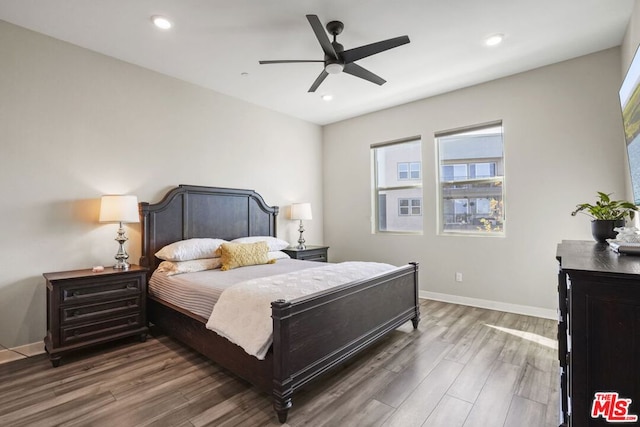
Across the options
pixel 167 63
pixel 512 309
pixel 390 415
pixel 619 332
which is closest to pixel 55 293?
pixel 167 63

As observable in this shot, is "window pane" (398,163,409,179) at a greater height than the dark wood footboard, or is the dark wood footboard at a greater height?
"window pane" (398,163,409,179)

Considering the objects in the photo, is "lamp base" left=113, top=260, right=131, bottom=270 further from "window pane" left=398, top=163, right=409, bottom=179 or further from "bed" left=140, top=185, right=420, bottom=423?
Answer: "window pane" left=398, top=163, right=409, bottom=179

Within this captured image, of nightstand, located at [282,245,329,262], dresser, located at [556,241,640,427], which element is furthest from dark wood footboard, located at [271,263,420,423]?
nightstand, located at [282,245,329,262]

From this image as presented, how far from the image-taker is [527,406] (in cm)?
197

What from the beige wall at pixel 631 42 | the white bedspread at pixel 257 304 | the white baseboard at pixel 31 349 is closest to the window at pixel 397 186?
the beige wall at pixel 631 42

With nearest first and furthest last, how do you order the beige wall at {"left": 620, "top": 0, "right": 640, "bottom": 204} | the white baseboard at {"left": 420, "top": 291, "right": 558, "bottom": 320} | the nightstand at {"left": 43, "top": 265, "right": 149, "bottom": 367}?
1. the beige wall at {"left": 620, "top": 0, "right": 640, "bottom": 204}
2. the nightstand at {"left": 43, "top": 265, "right": 149, "bottom": 367}
3. the white baseboard at {"left": 420, "top": 291, "right": 558, "bottom": 320}

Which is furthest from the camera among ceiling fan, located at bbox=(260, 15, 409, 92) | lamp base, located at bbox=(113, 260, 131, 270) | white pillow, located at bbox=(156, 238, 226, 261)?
white pillow, located at bbox=(156, 238, 226, 261)

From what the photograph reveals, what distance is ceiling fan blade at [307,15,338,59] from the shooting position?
2.15m

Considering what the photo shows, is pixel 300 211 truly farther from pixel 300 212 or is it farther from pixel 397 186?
pixel 397 186

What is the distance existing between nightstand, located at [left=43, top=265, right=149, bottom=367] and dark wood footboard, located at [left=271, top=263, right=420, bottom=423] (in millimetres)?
1883

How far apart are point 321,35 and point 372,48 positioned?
1.37 ft

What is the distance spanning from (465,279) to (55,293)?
14.5ft

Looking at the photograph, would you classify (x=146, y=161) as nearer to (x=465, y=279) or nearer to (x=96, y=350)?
(x=96, y=350)

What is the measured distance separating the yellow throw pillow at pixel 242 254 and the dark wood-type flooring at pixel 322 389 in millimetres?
929
